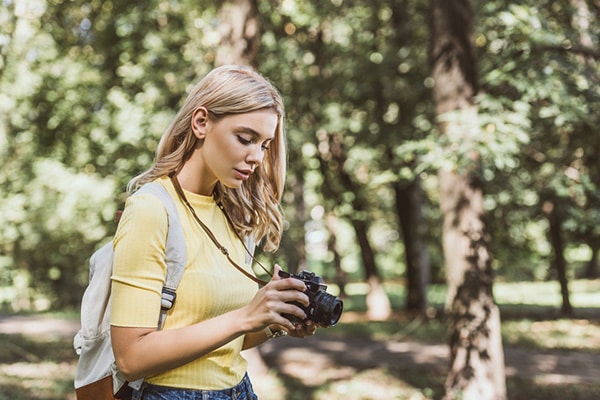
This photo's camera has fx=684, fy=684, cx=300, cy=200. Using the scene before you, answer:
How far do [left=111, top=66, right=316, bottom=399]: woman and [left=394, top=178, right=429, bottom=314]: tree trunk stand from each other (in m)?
17.9

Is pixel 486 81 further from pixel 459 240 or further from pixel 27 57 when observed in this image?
pixel 27 57

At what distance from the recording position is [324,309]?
6.02ft

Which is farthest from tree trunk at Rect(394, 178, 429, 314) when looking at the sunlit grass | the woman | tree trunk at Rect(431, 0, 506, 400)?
the woman

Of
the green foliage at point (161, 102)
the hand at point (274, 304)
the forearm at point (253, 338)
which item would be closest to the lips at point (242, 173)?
the hand at point (274, 304)

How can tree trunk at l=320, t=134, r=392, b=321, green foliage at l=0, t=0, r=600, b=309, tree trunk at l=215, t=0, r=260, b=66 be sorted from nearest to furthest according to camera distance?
tree trunk at l=215, t=0, r=260, b=66
green foliage at l=0, t=0, r=600, b=309
tree trunk at l=320, t=134, r=392, b=321

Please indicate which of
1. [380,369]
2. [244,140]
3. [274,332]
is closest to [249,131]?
[244,140]

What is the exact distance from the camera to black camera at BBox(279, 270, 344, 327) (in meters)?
1.81

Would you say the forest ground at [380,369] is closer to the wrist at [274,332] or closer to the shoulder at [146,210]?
the wrist at [274,332]

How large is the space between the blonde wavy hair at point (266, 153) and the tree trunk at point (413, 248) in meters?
17.6

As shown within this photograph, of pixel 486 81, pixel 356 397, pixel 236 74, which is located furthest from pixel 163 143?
pixel 356 397

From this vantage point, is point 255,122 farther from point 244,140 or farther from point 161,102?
point 161,102

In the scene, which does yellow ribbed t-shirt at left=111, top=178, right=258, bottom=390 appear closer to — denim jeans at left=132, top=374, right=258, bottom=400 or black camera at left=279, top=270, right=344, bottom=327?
denim jeans at left=132, top=374, right=258, bottom=400

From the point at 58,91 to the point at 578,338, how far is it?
13531mm

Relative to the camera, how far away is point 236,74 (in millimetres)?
1929
